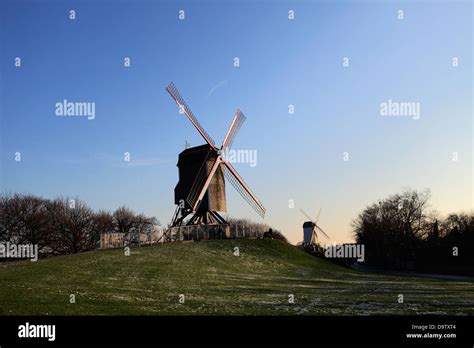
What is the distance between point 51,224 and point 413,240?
65.7 meters

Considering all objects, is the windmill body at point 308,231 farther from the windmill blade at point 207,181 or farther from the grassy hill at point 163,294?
the grassy hill at point 163,294

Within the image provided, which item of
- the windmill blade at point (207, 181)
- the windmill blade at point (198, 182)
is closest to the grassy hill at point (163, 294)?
the windmill blade at point (207, 181)

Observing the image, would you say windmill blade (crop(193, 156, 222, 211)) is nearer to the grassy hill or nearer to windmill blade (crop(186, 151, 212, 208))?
windmill blade (crop(186, 151, 212, 208))

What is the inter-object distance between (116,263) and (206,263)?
914 cm

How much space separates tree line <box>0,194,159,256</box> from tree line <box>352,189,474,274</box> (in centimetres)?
4457

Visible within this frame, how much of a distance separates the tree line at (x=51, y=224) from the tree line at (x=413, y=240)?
44.6 m

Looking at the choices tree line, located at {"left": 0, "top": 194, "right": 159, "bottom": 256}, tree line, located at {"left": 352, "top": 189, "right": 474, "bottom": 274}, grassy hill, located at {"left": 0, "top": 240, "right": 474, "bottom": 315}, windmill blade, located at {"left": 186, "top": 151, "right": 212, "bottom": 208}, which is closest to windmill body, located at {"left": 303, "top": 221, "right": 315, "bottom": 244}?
tree line, located at {"left": 352, "top": 189, "right": 474, "bottom": 274}

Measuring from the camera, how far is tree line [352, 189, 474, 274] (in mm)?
65875

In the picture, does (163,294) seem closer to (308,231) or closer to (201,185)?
(201,185)
